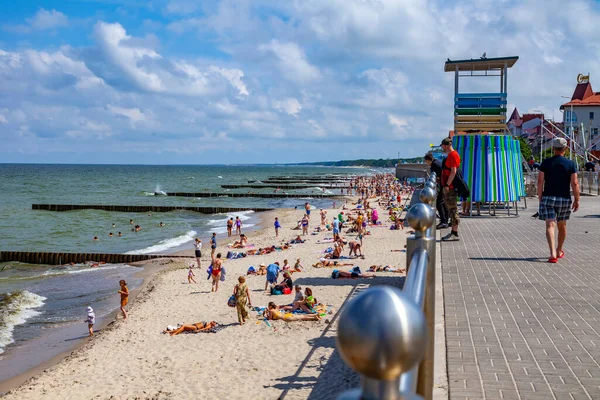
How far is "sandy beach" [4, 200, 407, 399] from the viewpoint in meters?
9.16

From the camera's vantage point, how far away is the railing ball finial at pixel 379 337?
27.5 inches

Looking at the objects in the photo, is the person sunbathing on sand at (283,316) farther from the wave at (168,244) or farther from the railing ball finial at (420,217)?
the wave at (168,244)

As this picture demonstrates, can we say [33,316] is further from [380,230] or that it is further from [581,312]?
[380,230]

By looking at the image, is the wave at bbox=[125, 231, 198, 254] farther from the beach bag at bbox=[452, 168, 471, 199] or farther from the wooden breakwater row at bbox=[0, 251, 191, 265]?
the beach bag at bbox=[452, 168, 471, 199]

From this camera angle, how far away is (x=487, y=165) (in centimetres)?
1413

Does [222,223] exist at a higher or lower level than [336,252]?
lower

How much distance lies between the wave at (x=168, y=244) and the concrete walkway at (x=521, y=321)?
2089cm

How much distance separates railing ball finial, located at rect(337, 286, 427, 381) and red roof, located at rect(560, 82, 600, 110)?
7471 centimetres

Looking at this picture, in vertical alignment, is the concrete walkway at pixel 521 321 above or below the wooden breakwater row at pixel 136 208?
above

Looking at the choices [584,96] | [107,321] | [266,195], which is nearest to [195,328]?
[107,321]

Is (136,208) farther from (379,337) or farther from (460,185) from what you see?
(379,337)

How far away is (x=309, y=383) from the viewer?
8.77 metres

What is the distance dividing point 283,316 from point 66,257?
16878 mm

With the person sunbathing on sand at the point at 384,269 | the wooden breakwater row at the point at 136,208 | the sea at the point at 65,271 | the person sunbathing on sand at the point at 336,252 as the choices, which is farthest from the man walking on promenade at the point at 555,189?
the wooden breakwater row at the point at 136,208
